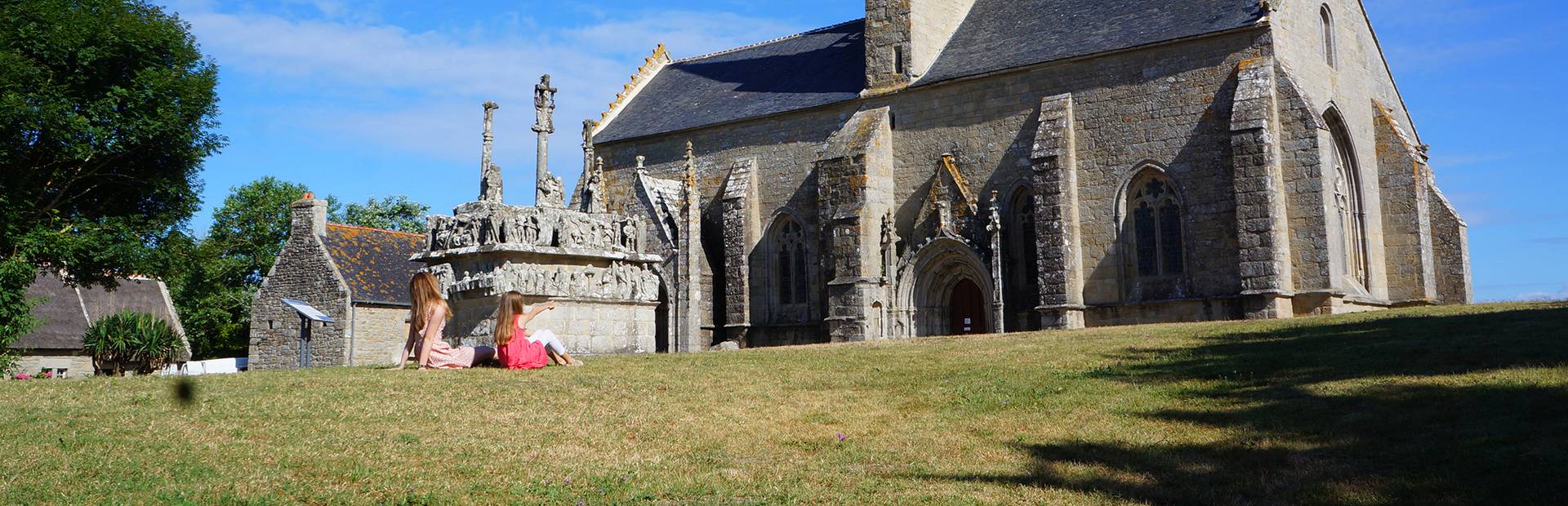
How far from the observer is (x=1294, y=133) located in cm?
2238

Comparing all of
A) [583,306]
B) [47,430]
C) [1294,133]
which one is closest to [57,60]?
[583,306]

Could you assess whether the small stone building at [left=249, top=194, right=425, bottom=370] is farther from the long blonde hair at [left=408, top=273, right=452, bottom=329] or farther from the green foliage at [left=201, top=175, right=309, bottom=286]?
the long blonde hair at [left=408, top=273, right=452, bottom=329]

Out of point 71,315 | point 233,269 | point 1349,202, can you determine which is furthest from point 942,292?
point 233,269

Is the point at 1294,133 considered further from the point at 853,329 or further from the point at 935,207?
the point at 853,329

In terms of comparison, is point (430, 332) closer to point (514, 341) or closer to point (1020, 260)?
point (514, 341)

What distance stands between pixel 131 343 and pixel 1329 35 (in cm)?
2668

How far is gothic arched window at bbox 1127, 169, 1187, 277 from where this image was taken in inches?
939

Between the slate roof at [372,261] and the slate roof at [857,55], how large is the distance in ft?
21.7

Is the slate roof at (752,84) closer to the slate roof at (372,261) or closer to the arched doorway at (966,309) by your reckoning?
the arched doorway at (966,309)

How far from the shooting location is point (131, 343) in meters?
27.1

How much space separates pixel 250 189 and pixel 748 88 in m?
22.4

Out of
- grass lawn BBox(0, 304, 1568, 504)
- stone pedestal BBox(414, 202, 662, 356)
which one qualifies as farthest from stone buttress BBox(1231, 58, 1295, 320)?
stone pedestal BBox(414, 202, 662, 356)

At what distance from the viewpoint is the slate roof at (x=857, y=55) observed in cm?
2470

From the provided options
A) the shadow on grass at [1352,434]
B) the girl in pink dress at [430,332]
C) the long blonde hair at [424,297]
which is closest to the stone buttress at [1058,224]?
the shadow on grass at [1352,434]
